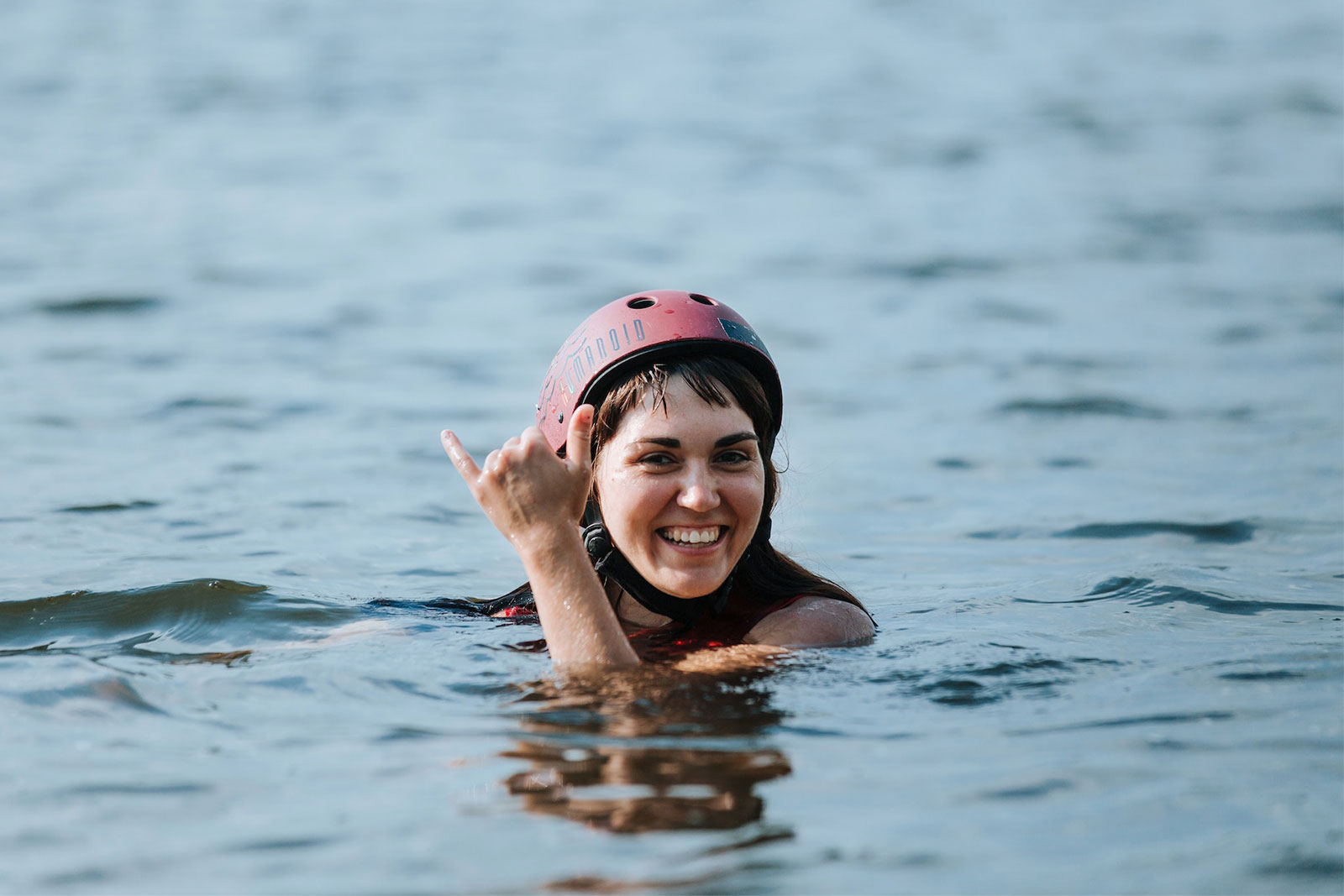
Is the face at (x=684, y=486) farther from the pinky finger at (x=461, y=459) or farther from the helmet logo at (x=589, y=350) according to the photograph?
the pinky finger at (x=461, y=459)

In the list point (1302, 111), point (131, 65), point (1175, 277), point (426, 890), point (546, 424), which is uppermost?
point (131, 65)

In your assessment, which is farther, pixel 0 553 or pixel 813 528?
pixel 813 528

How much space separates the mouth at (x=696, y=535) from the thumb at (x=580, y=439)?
1.51 feet

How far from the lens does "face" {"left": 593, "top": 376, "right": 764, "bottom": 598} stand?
5.19 metres

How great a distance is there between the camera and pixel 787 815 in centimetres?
412

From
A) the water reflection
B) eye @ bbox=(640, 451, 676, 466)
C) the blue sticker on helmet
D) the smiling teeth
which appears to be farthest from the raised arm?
the blue sticker on helmet

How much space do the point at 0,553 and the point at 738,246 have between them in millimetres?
11278

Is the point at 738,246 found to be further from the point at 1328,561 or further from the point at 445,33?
the point at 445,33

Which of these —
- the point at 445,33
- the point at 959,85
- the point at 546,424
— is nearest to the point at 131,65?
the point at 445,33

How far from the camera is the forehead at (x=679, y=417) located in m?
5.20

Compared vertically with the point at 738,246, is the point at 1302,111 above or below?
above

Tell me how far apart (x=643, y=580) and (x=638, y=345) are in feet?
2.85

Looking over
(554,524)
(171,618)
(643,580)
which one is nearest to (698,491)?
(554,524)

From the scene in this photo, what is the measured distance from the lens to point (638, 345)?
536 cm
